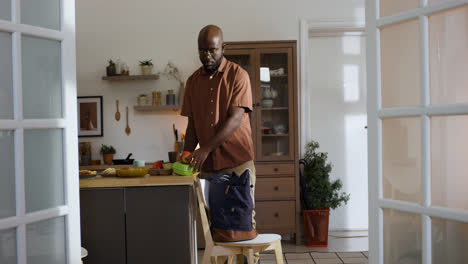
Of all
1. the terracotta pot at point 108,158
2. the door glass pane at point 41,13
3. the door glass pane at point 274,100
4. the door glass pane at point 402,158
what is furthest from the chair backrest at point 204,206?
the terracotta pot at point 108,158

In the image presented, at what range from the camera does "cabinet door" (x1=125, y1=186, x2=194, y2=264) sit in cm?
267

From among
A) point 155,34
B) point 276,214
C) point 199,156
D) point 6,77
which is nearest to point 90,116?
point 155,34

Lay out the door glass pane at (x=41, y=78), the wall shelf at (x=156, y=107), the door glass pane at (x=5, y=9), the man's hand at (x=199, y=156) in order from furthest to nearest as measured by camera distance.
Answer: the wall shelf at (x=156, y=107) → the man's hand at (x=199, y=156) → the door glass pane at (x=41, y=78) → the door glass pane at (x=5, y=9)

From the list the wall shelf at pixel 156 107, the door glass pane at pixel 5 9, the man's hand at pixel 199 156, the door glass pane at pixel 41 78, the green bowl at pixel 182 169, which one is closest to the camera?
the door glass pane at pixel 5 9

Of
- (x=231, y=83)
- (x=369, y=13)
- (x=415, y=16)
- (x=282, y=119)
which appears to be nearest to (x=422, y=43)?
(x=415, y=16)

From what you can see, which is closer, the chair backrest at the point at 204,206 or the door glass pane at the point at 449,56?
the door glass pane at the point at 449,56

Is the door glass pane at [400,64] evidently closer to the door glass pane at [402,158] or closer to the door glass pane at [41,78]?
the door glass pane at [402,158]

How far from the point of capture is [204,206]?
8.00 ft

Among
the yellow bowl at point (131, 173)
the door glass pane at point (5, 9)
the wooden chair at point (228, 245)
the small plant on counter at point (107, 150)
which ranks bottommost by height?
the wooden chair at point (228, 245)

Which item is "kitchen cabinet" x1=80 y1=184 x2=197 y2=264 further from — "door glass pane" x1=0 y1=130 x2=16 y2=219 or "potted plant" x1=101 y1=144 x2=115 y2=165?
"potted plant" x1=101 y1=144 x2=115 y2=165

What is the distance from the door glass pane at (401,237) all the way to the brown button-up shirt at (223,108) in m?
1.06

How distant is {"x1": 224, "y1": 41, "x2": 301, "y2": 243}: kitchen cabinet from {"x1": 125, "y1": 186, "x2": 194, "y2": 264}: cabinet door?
183cm

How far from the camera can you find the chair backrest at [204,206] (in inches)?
93.5

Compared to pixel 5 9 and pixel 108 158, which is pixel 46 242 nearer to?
pixel 5 9
